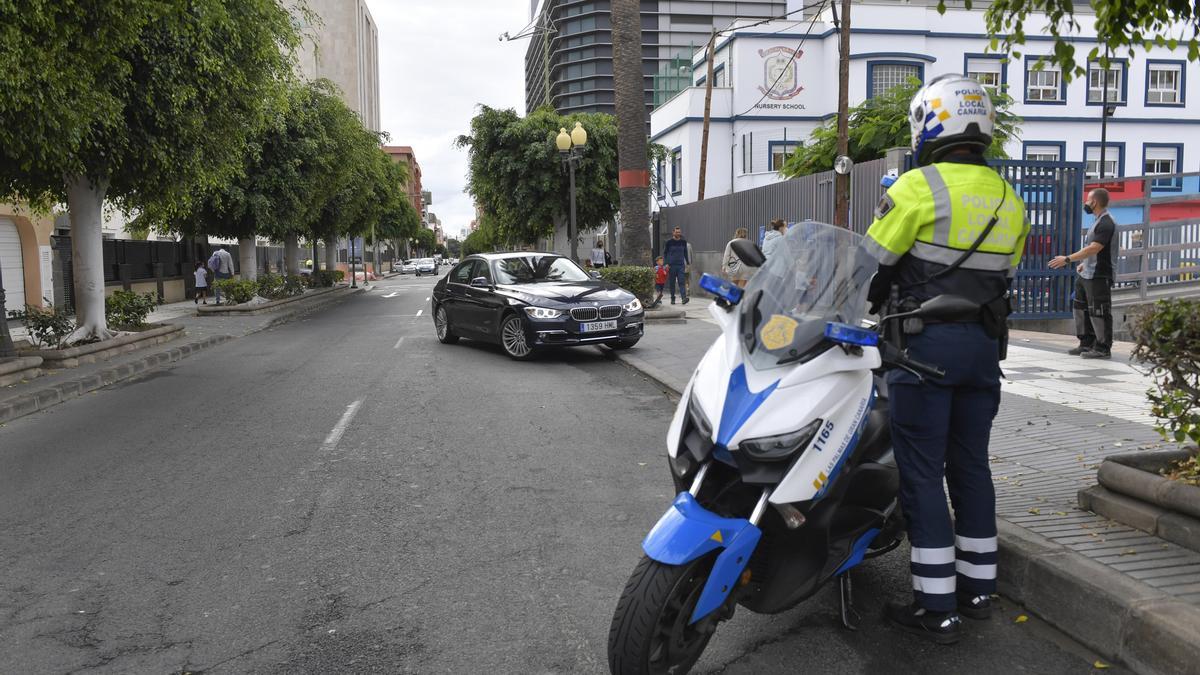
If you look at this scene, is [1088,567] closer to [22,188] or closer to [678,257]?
[22,188]

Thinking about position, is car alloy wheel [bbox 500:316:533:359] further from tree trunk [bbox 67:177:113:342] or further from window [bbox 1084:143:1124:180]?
window [bbox 1084:143:1124:180]

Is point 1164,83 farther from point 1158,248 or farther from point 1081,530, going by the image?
point 1081,530

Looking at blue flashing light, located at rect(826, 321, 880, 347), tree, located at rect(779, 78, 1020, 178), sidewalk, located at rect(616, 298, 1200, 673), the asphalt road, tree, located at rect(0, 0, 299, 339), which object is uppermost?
tree, located at rect(779, 78, 1020, 178)

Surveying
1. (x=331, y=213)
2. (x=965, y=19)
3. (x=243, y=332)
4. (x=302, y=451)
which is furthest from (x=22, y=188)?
(x=965, y=19)

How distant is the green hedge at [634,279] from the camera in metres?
17.3

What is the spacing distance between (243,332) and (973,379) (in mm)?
17126

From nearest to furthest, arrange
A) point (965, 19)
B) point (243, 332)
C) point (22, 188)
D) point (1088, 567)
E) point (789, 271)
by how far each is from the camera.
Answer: point (789, 271)
point (1088, 567)
point (22, 188)
point (243, 332)
point (965, 19)

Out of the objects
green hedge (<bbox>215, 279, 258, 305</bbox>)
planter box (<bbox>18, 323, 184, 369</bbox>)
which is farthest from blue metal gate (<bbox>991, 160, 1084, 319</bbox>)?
green hedge (<bbox>215, 279, 258, 305</bbox>)

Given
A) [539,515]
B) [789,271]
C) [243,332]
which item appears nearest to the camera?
[789,271]

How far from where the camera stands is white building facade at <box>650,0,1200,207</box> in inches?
1400

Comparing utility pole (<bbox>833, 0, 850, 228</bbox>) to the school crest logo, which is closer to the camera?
utility pole (<bbox>833, 0, 850, 228</bbox>)

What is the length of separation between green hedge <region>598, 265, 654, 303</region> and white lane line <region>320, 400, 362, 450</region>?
8984mm

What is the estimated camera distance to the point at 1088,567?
3.57 metres

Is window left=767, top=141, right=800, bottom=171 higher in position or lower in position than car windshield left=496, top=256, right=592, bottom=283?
higher
